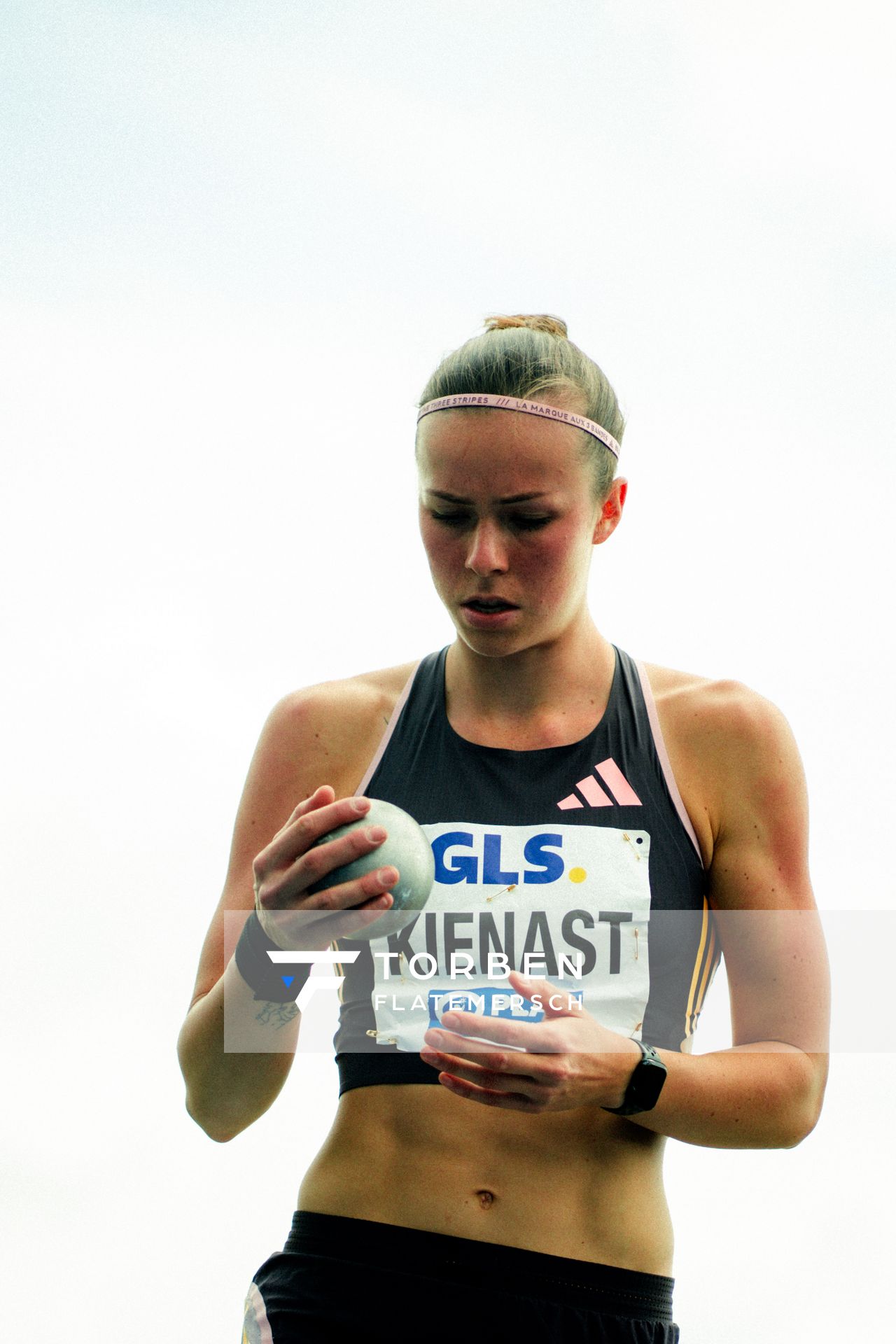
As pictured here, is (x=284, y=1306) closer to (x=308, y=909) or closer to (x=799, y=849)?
(x=308, y=909)

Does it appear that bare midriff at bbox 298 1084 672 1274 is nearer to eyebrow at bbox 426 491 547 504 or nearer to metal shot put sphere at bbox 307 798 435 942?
metal shot put sphere at bbox 307 798 435 942

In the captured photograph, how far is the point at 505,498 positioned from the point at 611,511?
46cm

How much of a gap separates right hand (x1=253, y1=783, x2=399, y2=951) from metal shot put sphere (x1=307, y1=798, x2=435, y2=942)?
28 millimetres

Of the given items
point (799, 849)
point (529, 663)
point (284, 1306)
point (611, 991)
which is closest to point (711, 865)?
point (799, 849)

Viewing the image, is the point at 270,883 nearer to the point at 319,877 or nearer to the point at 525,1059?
the point at 319,877

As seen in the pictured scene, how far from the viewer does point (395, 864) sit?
8.64 ft

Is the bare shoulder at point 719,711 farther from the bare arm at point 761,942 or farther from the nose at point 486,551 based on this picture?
the nose at point 486,551

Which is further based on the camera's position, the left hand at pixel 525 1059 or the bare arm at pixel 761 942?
the bare arm at pixel 761 942

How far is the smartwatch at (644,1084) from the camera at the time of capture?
2.60 m

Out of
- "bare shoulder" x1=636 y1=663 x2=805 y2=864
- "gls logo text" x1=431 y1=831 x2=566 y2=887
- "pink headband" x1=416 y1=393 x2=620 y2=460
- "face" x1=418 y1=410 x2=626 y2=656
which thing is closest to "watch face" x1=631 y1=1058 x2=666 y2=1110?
"gls logo text" x1=431 y1=831 x2=566 y2=887

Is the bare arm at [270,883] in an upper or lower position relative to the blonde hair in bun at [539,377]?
lower

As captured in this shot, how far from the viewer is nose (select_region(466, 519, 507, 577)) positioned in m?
2.99

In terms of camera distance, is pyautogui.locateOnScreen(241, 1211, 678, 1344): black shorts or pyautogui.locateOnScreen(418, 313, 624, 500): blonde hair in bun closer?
pyautogui.locateOnScreen(241, 1211, 678, 1344): black shorts

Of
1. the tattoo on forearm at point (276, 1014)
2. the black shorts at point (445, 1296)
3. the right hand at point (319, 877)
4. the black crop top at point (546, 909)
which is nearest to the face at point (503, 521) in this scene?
the black crop top at point (546, 909)
